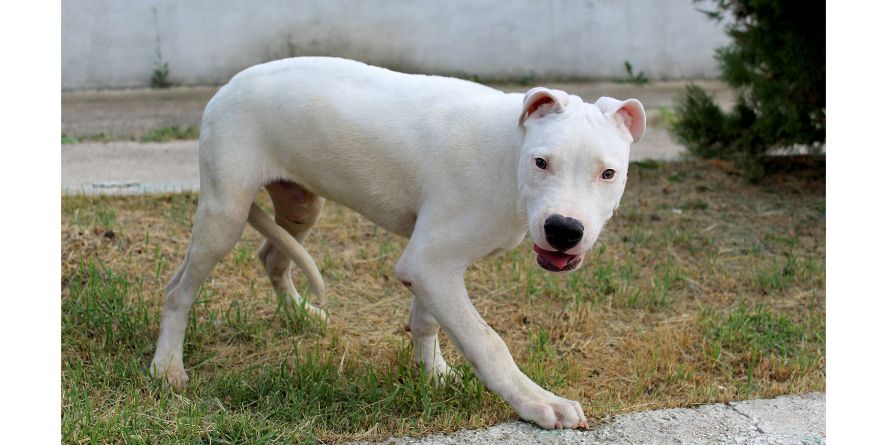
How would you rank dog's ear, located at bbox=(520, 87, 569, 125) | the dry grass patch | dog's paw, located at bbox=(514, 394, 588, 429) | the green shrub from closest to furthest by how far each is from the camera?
dog's ear, located at bbox=(520, 87, 569, 125) → dog's paw, located at bbox=(514, 394, 588, 429) → the dry grass patch → the green shrub

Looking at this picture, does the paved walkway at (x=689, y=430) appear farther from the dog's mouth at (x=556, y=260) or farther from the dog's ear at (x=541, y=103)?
the dog's ear at (x=541, y=103)

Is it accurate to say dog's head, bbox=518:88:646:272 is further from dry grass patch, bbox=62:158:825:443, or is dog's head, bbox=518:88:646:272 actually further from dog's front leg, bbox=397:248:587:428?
dry grass patch, bbox=62:158:825:443

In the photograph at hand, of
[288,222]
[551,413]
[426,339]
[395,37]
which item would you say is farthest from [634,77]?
[551,413]

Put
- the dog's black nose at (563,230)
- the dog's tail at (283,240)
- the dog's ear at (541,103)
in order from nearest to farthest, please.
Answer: the dog's black nose at (563,230) → the dog's ear at (541,103) → the dog's tail at (283,240)

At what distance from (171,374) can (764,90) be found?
17.4 ft

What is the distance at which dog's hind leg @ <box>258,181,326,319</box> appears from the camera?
4.55 m

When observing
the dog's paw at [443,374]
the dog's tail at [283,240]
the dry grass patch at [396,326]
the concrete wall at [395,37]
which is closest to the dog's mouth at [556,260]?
the dry grass patch at [396,326]

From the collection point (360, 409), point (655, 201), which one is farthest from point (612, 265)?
point (360, 409)

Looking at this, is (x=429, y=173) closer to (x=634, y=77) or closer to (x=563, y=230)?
(x=563, y=230)

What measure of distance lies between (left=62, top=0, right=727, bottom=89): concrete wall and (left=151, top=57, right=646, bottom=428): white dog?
302 inches

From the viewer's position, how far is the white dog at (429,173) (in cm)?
337

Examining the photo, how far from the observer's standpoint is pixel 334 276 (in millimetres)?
5695

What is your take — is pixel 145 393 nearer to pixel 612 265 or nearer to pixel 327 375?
pixel 327 375

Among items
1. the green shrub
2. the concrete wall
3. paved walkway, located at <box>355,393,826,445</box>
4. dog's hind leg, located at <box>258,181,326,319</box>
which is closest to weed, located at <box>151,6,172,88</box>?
the concrete wall
